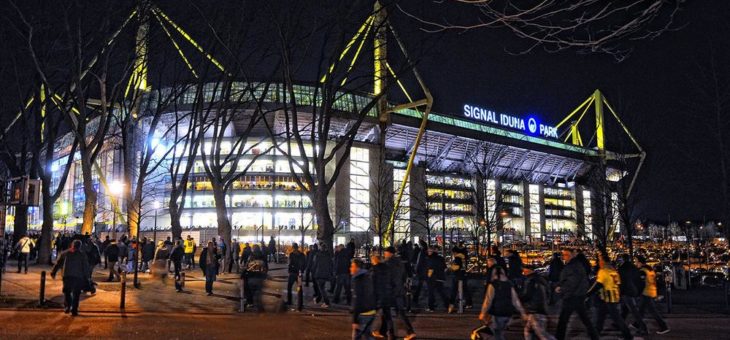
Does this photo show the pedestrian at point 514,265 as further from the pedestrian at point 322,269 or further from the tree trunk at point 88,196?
the tree trunk at point 88,196

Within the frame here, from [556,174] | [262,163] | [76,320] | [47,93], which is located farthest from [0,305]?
[556,174]

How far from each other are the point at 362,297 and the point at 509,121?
93855 millimetres

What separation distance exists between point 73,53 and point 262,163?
60.7 metres

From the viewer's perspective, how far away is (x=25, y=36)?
21969 millimetres

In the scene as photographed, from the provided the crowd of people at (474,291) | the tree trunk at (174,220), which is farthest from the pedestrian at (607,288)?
the tree trunk at (174,220)

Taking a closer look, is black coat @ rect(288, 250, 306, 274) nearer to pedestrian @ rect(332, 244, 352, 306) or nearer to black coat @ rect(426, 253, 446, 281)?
pedestrian @ rect(332, 244, 352, 306)

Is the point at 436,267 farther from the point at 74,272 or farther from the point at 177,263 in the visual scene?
the point at 74,272

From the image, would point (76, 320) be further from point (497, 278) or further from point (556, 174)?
point (556, 174)

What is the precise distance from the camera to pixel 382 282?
1030cm

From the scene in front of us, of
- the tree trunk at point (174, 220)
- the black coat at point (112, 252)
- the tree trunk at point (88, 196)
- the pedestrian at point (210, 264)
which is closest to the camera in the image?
the pedestrian at point (210, 264)

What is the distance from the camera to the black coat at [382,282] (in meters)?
10.3

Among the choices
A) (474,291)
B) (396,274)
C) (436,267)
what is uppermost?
(396,274)

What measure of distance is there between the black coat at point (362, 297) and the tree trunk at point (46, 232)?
74.8 ft

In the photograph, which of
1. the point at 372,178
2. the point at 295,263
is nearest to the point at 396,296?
the point at 295,263
